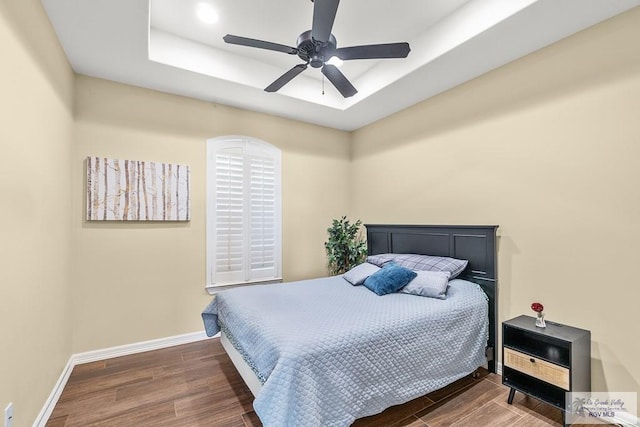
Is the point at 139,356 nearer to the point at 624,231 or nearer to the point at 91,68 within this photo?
the point at 91,68

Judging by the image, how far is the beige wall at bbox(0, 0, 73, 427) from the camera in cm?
161

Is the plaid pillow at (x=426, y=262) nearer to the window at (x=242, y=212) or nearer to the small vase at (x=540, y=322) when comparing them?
the small vase at (x=540, y=322)

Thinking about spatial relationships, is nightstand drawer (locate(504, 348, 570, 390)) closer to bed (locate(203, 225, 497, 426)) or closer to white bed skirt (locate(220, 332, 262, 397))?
bed (locate(203, 225, 497, 426))

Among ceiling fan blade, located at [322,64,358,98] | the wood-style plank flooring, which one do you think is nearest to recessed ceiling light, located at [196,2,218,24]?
ceiling fan blade, located at [322,64,358,98]

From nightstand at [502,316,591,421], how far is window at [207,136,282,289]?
2791 millimetres

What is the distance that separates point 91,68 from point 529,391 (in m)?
4.77

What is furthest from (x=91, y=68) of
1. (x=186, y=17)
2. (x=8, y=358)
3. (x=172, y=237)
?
(x=8, y=358)

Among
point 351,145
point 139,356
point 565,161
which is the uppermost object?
point 351,145

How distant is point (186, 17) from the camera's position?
8.76 feet

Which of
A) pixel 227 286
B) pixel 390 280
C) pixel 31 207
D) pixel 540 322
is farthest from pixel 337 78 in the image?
pixel 227 286

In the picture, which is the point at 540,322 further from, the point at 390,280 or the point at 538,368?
the point at 390,280

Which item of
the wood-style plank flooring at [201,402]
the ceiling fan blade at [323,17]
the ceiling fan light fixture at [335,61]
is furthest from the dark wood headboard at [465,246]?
the ceiling fan blade at [323,17]

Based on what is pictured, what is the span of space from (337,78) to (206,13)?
132cm

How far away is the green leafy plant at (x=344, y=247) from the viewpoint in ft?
13.9
